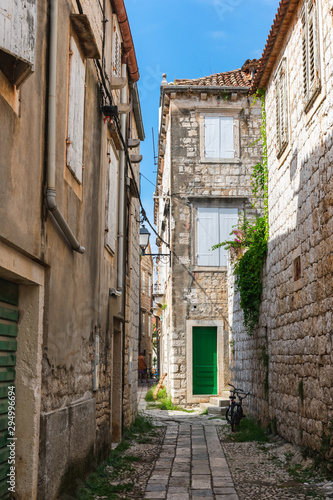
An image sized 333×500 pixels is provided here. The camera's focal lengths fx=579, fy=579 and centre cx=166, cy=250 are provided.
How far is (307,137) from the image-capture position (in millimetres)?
7699

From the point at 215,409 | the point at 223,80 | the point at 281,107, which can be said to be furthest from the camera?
the point at 223,80

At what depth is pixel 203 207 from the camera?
17203mm

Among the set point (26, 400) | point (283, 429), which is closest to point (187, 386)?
point (283, 429)

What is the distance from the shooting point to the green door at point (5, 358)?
4008 millimetres

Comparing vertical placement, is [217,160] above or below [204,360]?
above

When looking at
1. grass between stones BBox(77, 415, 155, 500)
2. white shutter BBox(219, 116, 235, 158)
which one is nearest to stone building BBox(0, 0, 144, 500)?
grass between stones BBox(77, 415, 155, 500)

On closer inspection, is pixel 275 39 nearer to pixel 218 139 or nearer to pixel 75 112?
pixel 75 112

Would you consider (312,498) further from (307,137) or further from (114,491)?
(307,137)

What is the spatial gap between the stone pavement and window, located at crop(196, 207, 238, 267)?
19.7 ft

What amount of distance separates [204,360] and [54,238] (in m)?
12.3

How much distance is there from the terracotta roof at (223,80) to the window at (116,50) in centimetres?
843

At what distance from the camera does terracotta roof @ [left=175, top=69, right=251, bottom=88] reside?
1775 centimetres

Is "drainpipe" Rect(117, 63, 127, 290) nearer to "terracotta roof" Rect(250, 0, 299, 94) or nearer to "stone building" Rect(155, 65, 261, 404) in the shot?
"terracotta roof" Rect(250, 0, 299, 94)

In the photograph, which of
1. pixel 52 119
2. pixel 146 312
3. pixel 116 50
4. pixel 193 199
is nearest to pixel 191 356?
pixel 193 199
